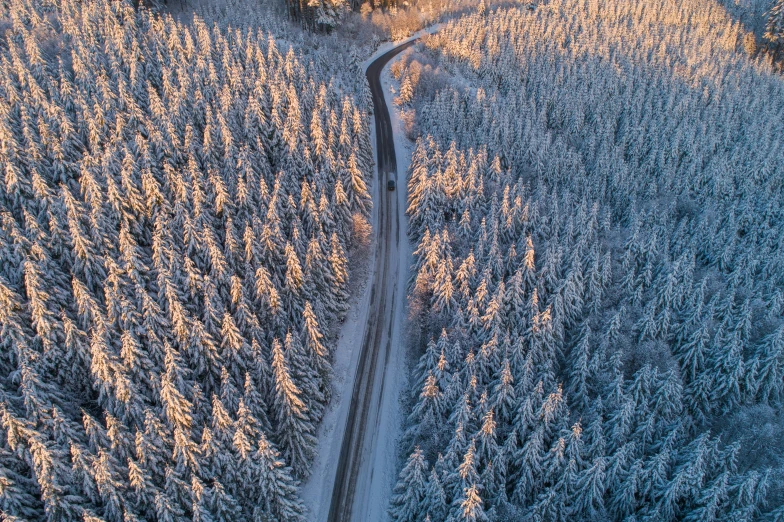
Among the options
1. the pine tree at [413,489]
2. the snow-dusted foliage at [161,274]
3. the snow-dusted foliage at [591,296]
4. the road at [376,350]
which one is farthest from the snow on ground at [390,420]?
the snow-dusted foliage at [161,274]

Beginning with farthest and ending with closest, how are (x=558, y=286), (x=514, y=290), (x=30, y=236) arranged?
(x=558, y=286) < (x=514, y=290) < (x=30, y=236)

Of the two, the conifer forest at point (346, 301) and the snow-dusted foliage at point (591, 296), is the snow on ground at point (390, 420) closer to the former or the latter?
the conifer forest at point (346, 301)

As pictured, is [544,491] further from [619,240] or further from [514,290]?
[619,240]

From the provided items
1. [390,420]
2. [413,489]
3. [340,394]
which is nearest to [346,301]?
[340,394]

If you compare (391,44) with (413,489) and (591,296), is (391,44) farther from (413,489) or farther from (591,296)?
(413,489)

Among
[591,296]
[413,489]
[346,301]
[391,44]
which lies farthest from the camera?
[391,44]

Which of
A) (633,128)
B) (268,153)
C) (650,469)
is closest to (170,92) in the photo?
(268,153)
